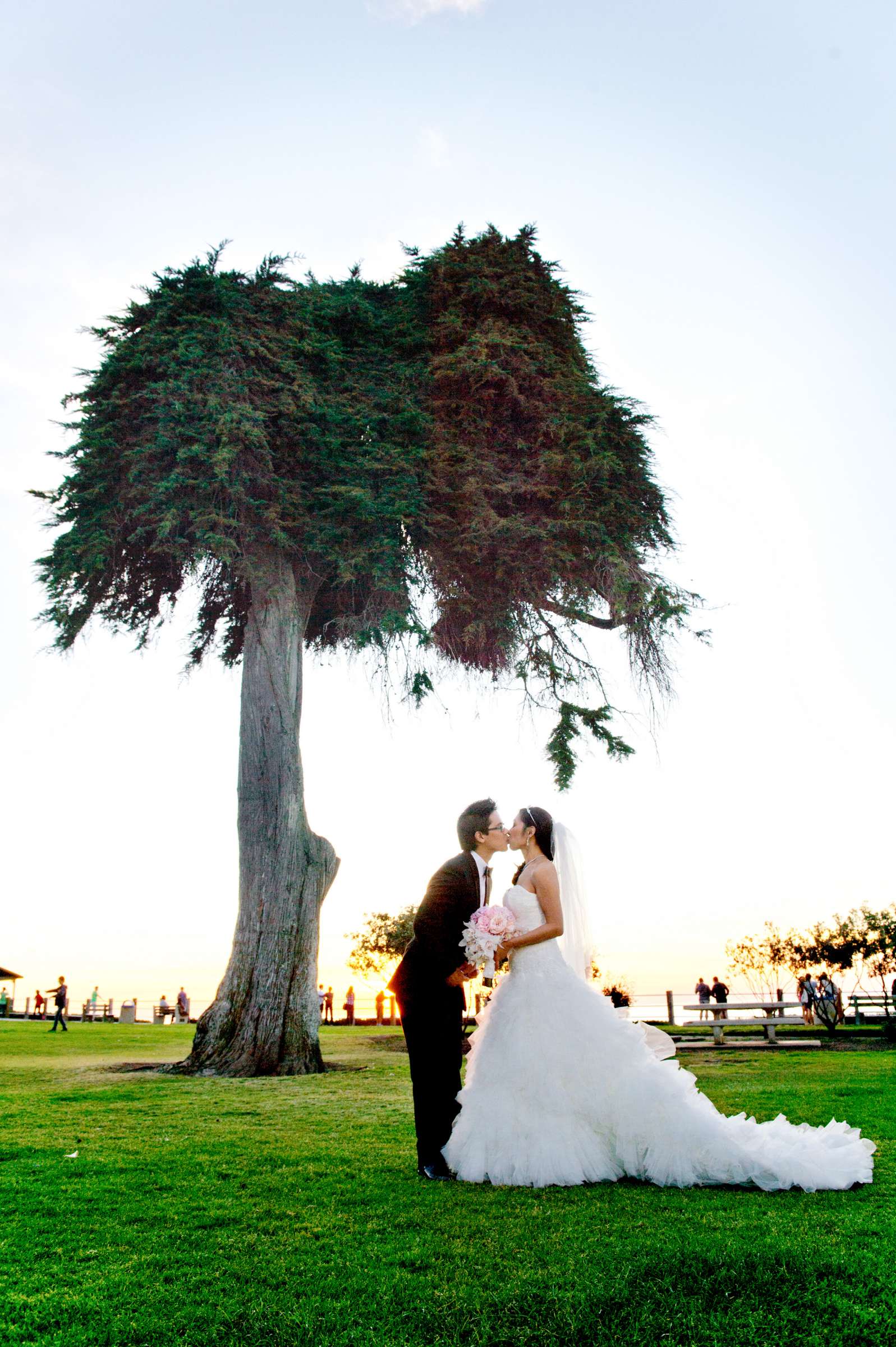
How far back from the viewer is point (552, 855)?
6.32 m

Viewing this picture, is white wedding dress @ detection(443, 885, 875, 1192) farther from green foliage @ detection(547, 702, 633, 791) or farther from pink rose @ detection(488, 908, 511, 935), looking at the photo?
green foliage @ detection(547, 702, 633, 791)

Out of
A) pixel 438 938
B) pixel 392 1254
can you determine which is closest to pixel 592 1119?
pixel 438 938

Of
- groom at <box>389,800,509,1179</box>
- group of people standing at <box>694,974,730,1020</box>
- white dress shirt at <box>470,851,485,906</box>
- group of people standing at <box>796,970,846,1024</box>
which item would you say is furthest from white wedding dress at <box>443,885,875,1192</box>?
group of people standing at <box>694,974,730,1020</box>

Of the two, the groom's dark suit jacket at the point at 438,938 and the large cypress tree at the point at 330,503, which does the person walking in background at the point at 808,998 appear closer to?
the large cypress tree at the point at 330,503

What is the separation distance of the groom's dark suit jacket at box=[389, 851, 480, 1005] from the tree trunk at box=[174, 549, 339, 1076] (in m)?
9.49

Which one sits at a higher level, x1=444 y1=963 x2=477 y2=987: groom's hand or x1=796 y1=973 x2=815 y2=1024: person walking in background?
x1=444 y1=963 x2=477 y2=987: groom's hand

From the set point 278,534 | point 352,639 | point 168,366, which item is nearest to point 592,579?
point 352,639

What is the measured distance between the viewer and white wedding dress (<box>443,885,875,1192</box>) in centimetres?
522

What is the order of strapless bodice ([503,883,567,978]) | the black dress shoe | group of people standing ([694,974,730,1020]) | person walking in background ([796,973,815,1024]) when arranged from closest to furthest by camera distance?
the black dress shoe, strapless bodice ([503,883,567,978]), person walking in background ([796,973,815,1024]), group of people standing ([694,974,730,1020])

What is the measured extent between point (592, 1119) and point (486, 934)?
1226mm

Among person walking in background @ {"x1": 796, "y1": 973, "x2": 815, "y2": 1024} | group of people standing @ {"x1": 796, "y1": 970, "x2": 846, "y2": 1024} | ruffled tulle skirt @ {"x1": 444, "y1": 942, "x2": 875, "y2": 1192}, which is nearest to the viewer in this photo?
ruffled tulle skirt @ {"x1": 444, "y1": 942, "x2": 875, "y2": 1192}

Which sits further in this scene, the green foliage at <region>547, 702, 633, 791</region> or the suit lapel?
the green foliage at <region>547, 702, 633, 791</region>

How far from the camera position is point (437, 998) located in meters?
5.91

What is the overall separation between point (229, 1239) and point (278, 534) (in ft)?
43.7
